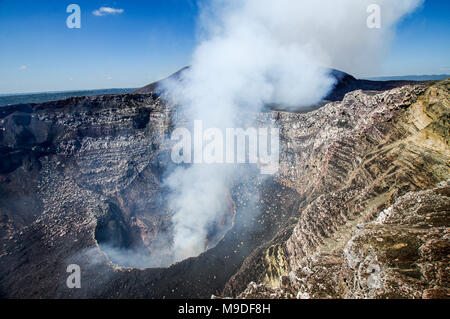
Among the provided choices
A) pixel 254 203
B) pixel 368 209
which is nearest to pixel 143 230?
pixel 254 203

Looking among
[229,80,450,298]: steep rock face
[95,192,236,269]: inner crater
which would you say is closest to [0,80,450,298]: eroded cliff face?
A: [229,80,450,298]: steep rock face

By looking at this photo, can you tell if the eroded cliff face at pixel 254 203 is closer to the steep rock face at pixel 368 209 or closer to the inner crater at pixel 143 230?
the steep rock face at pixel 368 209

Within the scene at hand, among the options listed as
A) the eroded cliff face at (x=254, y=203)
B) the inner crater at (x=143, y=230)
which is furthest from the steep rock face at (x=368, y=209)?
the inner crater at (x=143, y=230)

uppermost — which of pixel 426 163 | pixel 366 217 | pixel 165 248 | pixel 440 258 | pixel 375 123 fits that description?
pixel 375 123

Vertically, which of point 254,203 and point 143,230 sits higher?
point 254,203

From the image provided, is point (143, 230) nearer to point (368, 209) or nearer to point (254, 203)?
point (254, 203)

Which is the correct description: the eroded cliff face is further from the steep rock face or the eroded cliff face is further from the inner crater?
the inner crater

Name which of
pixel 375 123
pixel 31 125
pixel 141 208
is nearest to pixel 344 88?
pixel 375 123
